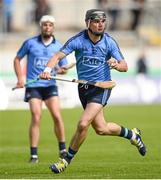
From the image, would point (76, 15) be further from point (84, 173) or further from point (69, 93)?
point (84, 173)

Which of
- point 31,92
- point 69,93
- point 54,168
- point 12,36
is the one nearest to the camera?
point 54,168

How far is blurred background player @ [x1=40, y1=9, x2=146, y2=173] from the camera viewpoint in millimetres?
13477

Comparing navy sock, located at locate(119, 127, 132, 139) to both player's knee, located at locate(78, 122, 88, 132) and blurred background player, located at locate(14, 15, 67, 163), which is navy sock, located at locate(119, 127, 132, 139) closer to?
player's knee, located at locate(78, 122, 88, 132)

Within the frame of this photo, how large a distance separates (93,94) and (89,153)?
11.9 ft

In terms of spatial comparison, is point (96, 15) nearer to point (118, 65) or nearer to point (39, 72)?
point (118, 65)

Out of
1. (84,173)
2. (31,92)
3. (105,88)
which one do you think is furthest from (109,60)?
(31,92)

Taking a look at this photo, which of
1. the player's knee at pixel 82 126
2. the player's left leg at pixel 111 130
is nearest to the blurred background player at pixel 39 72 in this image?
the player's left leg at pixel 111 130

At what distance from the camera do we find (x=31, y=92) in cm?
1616

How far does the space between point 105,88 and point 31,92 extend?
8.89 feet

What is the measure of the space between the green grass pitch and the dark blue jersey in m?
1.50

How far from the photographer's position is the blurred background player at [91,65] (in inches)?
531

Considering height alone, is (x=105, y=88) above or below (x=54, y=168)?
above

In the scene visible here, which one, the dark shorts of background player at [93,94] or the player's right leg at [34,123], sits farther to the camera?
A: the player's right leg at [34,123]

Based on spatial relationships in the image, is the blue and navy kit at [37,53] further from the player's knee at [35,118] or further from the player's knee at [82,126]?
the player's knee at [82,126]
